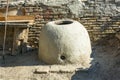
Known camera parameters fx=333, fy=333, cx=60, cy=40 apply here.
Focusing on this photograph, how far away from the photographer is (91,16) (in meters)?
11.1

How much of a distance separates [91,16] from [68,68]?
2.98 meters

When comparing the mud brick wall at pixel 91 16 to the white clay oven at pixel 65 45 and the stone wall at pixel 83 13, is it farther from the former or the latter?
the white clay oven at pixel 65 45

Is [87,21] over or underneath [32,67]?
over

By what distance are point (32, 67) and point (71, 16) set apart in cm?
287

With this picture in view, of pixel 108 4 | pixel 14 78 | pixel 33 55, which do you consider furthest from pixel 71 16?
Answer: pixel 14 78

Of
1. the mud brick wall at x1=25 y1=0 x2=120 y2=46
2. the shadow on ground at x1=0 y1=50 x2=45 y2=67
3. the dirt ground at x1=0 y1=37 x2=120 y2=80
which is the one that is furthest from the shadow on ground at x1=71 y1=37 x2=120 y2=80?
the shadow on ground at x1=0 y1=50 x2=45 y2=67

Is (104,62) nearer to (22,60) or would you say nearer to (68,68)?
(68,68)

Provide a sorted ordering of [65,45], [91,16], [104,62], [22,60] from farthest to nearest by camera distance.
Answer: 1. [91,16]
2. [22,60]
3. [104,62]
4. [65,45]

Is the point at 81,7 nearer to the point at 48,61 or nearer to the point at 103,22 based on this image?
the point at 103,22

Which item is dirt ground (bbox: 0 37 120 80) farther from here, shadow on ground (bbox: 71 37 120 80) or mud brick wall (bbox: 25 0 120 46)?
mud brick wall (bbox: 25 0 120 46)

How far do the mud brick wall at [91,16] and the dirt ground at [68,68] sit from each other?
87cm

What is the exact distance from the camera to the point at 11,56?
10211 millimetres

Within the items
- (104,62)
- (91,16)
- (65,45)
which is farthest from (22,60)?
(91,16)

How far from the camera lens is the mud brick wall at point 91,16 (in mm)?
11102
